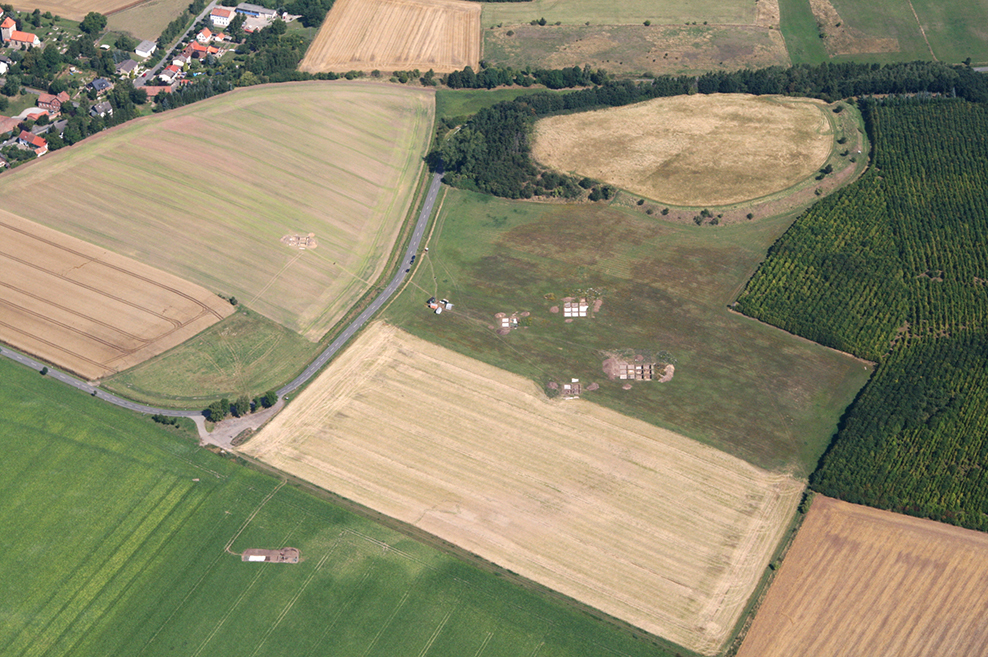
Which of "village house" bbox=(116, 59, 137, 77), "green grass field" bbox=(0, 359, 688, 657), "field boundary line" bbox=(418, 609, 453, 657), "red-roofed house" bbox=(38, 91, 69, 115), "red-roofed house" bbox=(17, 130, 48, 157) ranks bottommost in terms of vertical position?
"field boundary line" bbox=(418, 609, 453, 657)

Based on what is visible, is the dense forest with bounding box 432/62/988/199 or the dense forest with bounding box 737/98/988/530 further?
the dense forest with bounding box 432/62/988/199

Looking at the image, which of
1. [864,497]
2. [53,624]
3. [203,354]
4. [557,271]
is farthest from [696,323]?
[53,624]

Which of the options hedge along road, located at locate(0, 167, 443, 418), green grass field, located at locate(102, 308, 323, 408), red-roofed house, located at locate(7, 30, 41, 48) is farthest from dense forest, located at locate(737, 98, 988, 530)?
red-roofed house, located at locate(7, 30, 41, 48)

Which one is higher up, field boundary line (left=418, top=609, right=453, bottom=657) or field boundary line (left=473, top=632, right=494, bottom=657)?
field boundary line (left=418, top=609, right=453, bottom=657)

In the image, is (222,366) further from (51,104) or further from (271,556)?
(51,104)

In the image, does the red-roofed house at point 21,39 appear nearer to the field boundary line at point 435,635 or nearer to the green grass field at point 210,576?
the green grass field at point 210,576

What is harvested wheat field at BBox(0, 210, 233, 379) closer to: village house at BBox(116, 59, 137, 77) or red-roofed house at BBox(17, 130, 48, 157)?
red-roofed house at BBox(17, 130, 48, 157)

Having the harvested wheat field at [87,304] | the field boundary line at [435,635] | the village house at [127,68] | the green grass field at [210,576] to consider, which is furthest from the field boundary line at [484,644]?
the village house at [127,68]

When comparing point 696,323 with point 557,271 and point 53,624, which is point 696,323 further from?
point 53,624
